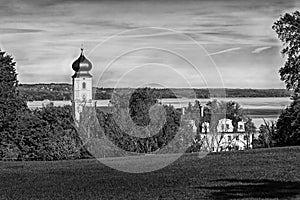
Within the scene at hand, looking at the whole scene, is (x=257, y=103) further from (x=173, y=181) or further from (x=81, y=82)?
(x=173, y=181)

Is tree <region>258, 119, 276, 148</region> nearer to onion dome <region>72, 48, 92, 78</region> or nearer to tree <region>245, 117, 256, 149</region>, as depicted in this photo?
tree <region>245, 117, 256, 149</region>

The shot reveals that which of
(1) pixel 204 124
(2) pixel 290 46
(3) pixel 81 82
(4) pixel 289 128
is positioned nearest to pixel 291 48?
(2) pixel 290 46

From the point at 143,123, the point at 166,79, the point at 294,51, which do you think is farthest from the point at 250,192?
the point at 294,51

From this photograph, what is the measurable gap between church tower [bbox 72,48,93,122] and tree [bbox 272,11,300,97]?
29.5m

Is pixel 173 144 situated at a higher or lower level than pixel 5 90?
lower

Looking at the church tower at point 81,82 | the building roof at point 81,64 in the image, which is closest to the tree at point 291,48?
the church tower at point 81,82

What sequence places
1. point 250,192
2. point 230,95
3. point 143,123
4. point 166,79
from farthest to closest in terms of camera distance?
point 230,95 < point 143,123 < point 166,79 < point 250,192

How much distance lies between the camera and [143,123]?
41719 millimetres

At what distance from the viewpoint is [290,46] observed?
44188 mm

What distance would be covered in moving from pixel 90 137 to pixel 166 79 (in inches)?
1070

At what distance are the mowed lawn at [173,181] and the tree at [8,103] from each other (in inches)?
1126

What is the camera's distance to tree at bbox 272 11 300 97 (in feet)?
143

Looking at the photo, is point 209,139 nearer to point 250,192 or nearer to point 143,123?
point 143,123

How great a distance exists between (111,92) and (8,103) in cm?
974
